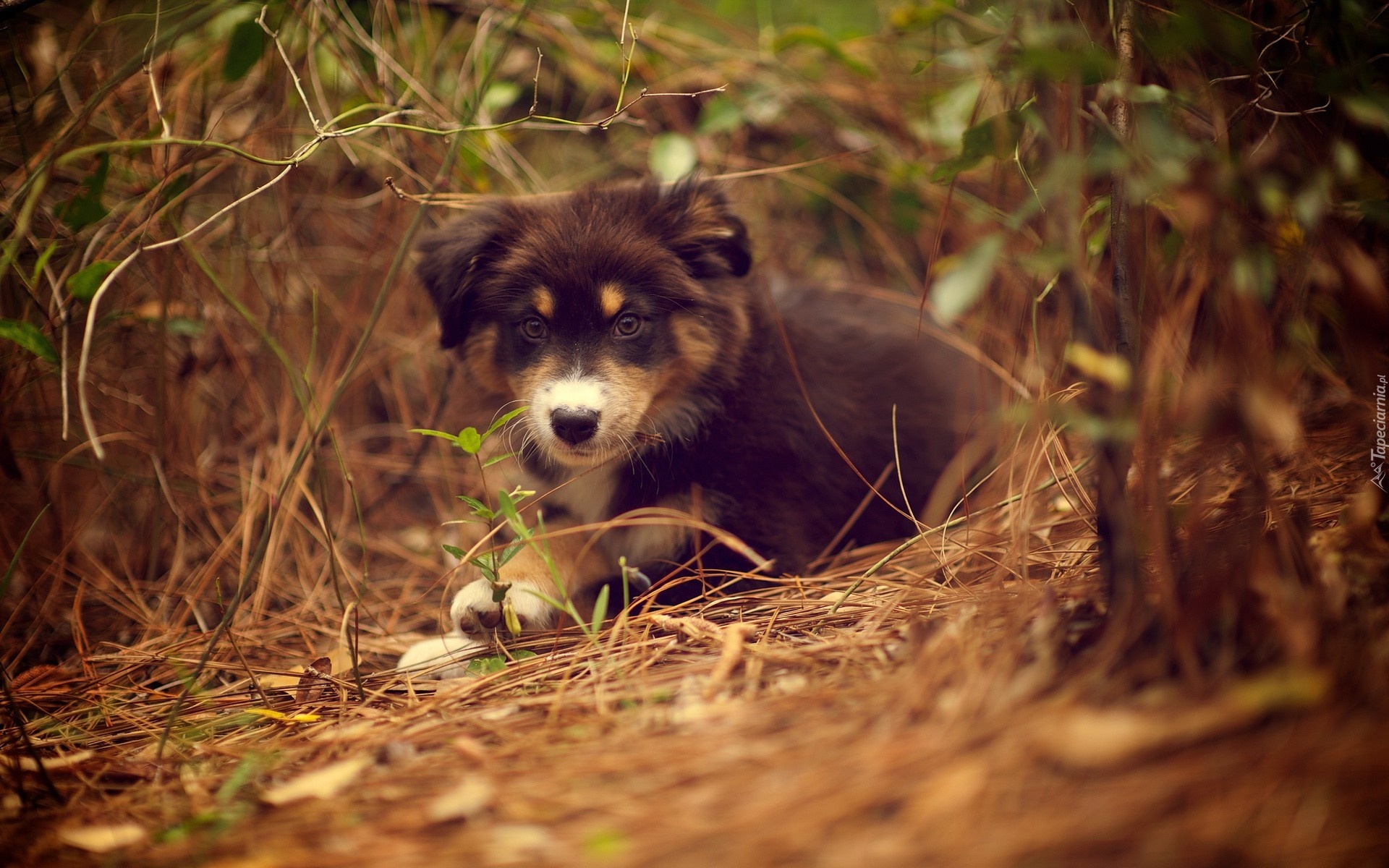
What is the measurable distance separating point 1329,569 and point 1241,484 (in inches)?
26.8

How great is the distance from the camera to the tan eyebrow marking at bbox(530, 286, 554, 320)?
2.76m

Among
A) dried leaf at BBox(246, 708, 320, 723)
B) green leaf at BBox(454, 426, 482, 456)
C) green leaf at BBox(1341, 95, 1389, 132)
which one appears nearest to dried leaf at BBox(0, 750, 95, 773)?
dried leaf at BBox(246, 708, 320, 723)

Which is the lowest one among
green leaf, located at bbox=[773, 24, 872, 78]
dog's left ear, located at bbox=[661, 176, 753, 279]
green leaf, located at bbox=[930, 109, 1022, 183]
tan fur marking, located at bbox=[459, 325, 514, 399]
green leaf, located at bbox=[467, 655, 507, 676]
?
green leaf, located at bbox=[467, 655, 507, 676]

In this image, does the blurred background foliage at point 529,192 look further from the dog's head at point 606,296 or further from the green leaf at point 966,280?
the dog's head at point 606,296

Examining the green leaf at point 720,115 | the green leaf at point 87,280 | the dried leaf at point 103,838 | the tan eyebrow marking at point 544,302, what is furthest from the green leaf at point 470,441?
the green leaf at point 720,115

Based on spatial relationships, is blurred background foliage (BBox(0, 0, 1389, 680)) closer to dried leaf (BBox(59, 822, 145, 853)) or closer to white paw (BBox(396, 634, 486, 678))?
white paw (BBox(396, 634, 486, 678))

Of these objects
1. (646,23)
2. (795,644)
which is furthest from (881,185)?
(795,644)

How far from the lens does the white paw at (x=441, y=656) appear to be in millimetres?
2428

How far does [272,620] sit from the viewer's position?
2.89m

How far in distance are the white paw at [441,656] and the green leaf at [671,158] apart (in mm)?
1891

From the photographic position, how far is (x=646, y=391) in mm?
2768

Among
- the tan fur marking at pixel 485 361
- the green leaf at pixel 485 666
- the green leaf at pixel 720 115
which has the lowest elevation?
the green leaf at pixel 485 666

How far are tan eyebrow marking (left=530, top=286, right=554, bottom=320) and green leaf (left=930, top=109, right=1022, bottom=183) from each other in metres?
1.22

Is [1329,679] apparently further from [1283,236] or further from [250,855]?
[250,855]
